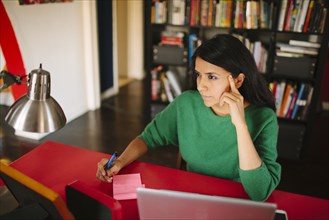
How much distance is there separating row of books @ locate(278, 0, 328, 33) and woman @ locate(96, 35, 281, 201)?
157 centimetres

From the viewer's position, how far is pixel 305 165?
295 centimetres

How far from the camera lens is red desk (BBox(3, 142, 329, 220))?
118cm

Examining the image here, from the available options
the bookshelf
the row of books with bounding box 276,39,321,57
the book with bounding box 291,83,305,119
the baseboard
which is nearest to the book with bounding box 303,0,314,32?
the bookshelf

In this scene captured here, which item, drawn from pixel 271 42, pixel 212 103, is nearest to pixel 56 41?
pixel 271 42

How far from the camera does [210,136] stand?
145 cm

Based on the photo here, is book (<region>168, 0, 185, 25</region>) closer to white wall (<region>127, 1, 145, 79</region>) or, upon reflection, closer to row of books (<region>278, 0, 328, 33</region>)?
row of books (<region>278, 0, 328, 33</region>)

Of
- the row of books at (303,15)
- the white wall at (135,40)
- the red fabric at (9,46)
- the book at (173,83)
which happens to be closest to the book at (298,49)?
the row of books at (303,15)

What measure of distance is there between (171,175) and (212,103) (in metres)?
0.33

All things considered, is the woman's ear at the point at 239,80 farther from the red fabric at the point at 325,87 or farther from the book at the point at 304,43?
the red fabric at the point at 325,87

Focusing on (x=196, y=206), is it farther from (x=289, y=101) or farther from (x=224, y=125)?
(x=289, y=101)

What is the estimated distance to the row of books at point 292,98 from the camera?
2863 millimetres

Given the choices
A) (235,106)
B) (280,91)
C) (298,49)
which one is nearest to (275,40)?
(298,49)

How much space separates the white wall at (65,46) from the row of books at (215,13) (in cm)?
87

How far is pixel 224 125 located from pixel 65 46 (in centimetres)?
238
